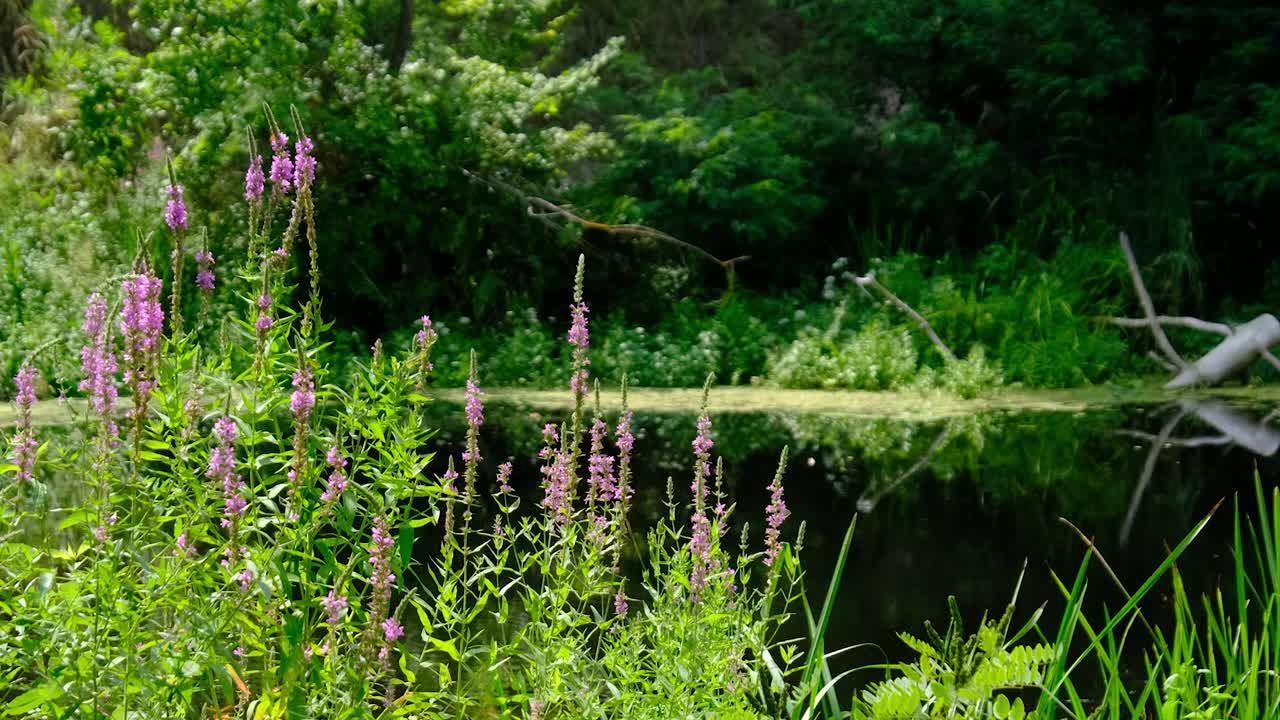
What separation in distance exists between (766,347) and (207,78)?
164 inches

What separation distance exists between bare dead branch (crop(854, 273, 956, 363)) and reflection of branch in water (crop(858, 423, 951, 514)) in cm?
137

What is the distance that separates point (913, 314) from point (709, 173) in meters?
1.82

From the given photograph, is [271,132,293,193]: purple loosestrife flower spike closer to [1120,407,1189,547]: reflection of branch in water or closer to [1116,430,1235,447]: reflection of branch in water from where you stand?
[1120,407,1189,547]: reflection of branch in water

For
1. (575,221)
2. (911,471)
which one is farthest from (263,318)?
(575,221)

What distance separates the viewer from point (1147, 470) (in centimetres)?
667

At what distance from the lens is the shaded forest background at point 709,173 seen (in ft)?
31.3

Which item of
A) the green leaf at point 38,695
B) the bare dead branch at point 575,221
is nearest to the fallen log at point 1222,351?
the bare dead branch at point 575,221

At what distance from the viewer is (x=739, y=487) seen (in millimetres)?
6062

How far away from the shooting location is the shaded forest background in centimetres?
953

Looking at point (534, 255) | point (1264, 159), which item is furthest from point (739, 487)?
point (1264, 159)

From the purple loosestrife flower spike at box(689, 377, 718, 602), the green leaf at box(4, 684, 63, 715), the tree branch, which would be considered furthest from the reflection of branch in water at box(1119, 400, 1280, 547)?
the tree branch

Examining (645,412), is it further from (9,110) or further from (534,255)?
(9,110)

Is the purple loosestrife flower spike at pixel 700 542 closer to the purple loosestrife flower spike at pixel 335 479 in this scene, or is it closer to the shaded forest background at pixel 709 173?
the purple loosestrife flower spike at pixel 335 479

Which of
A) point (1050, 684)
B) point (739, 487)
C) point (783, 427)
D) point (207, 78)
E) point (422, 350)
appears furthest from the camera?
point (207, 78)
